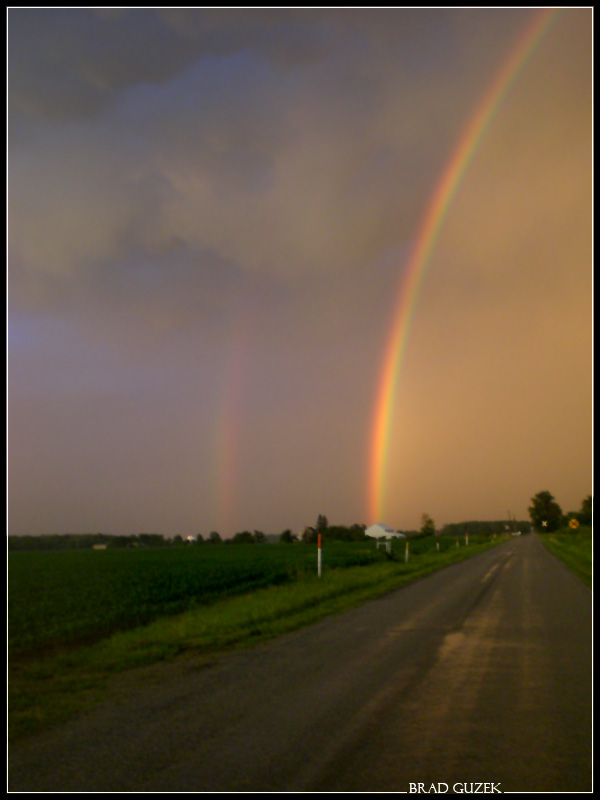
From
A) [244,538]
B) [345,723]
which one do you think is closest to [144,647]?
[345,723]

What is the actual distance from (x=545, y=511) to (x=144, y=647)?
7186 inches

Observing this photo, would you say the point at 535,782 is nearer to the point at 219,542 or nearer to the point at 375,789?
the point at 375,789

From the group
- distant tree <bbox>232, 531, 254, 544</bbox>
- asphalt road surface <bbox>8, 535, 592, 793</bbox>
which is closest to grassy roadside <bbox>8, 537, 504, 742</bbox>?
asphalt road surface <bbox>8, 535, 592, 793</bbox>

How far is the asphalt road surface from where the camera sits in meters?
5.18

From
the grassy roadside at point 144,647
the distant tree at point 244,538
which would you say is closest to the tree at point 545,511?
the distant tree at point 244,538

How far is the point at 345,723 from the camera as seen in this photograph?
6.52m

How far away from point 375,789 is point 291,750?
101 centimetres

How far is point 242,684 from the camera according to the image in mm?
8359

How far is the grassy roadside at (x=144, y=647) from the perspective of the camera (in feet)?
25.2

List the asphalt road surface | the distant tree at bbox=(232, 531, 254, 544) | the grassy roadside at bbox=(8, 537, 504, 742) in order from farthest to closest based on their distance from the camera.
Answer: the distant tree at bbox=(232, 531, 254, 544) → the grassy roadside at bbox=(8, 537, 504, 742) → the asphalt road surface

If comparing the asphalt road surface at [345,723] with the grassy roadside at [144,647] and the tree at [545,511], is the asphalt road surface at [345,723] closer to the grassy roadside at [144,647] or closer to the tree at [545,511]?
the grassy roadside at [144,647]

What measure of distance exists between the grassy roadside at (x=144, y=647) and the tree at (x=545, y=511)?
172 metres

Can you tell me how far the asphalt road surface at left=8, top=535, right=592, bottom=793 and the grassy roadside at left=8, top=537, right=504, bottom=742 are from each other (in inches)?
21.2

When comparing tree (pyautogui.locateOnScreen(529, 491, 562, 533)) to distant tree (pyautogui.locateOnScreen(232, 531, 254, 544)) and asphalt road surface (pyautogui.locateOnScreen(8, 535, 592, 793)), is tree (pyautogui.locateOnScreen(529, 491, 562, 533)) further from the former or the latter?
asphalt road surface (pyautogui.locateOnScreen(8, 535, 592, 793))
